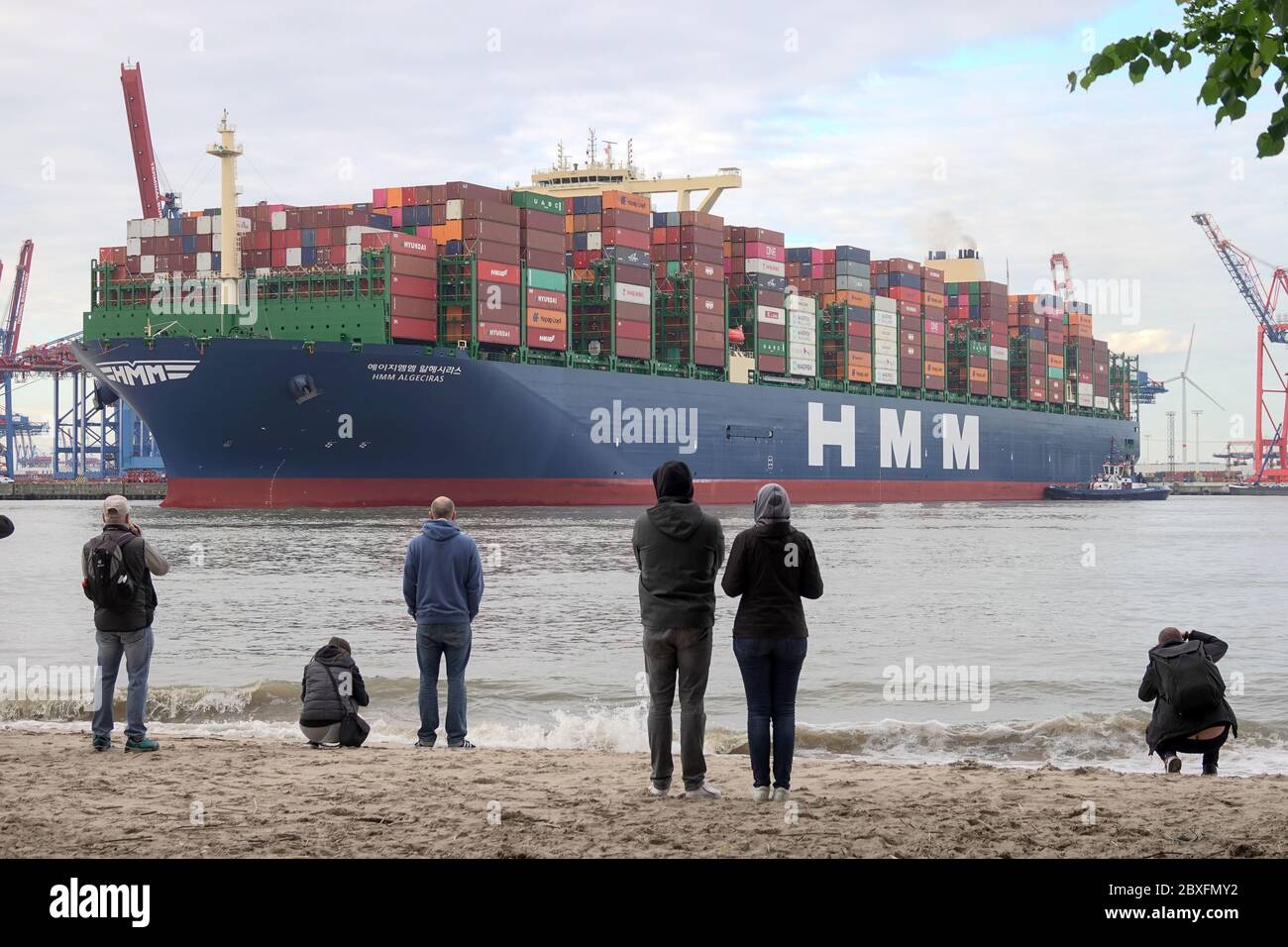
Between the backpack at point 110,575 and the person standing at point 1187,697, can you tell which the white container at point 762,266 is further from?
the backpack at point 110,575

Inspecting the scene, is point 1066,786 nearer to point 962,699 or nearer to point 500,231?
point 962,699

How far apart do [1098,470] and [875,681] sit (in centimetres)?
8819

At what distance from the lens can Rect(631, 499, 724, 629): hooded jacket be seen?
705 cm

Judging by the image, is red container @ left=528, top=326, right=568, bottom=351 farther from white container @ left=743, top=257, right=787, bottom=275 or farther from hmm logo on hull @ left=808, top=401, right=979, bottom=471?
hmm logo on hull @ left=808, top=401, right=979, bottom=471

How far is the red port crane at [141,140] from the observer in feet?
195

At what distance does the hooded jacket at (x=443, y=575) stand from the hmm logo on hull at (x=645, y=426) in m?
44.9

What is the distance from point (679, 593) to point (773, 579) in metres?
0.50

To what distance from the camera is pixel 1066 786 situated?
7.87 meters

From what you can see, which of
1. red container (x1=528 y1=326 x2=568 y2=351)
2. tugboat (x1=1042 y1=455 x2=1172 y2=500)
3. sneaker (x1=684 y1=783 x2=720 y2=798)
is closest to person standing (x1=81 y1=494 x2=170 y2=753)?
sneaker (x1=684 y1=783 x2=720 y2=798)

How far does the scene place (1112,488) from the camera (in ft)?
302


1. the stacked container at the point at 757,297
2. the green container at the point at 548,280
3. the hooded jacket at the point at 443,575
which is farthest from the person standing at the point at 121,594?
the stacked container at the point at 757,297

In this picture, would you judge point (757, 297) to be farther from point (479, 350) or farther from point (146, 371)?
point (146, 371)

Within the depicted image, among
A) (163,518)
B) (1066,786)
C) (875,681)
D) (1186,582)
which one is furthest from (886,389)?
(1066,786)

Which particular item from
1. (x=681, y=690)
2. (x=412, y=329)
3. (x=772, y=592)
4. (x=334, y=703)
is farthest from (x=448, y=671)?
(x=412, y=329)
